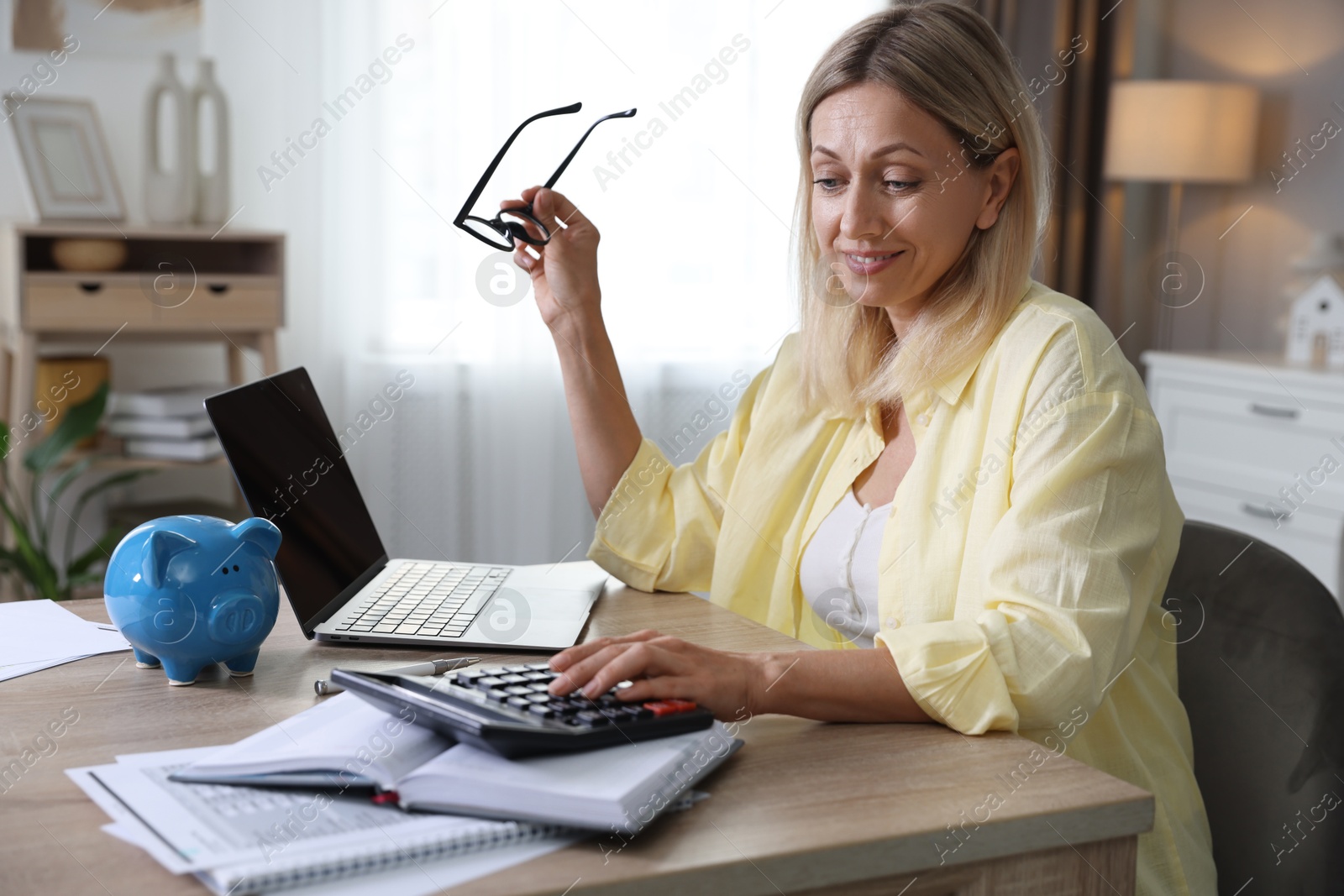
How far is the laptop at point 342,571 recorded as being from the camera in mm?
1058

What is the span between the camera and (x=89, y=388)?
2717 millimetres

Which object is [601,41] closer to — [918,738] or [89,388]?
[89,388]

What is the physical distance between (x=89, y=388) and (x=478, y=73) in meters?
1.29

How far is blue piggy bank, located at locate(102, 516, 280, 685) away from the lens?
0.92 meters

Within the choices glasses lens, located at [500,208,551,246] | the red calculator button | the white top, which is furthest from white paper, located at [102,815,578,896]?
glasses lens, located at [500,208,551,246]

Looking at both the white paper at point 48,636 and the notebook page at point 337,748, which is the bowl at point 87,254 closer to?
the white paper at point 48,636

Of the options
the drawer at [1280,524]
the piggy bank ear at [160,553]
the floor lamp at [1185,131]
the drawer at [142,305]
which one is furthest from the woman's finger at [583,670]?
the floor lamp at [1185,131]

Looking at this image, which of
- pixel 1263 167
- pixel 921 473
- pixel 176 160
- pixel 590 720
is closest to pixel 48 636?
pixel 590 720

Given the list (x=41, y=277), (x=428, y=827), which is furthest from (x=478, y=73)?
(x=428, y=827)

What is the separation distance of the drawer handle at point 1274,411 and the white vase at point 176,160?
2562 mm

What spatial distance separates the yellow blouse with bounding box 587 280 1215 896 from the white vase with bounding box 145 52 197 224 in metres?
1.83

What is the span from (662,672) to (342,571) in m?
0.46

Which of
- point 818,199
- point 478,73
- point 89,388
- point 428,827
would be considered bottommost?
point 89,388

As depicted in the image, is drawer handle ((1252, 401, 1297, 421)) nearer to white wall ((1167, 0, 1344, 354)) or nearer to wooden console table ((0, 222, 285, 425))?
white wall ((1167, 0, 1344, 354))
